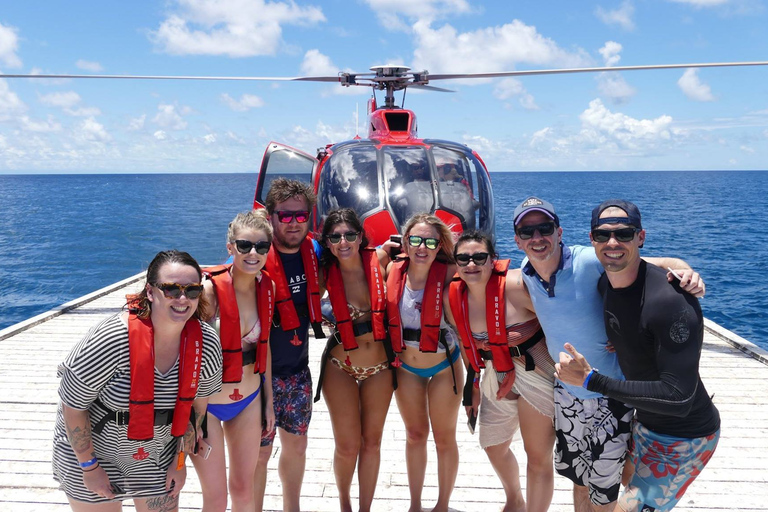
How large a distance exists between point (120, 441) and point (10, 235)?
133ft

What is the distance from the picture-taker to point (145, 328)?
224 cm

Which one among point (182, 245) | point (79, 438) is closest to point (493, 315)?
point (79, 438)

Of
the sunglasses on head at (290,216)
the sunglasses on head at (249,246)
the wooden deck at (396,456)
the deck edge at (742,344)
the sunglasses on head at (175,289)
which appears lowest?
the wooden deck at (396,456)

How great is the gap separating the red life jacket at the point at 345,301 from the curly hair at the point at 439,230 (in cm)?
27

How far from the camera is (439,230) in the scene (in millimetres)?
3199

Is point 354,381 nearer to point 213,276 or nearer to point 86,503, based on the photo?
point 213,276

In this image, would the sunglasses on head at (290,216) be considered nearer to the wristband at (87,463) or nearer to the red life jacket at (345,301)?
the red life jacket at (345,301)

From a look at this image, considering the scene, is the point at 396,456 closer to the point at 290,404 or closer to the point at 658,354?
the point at 290,404

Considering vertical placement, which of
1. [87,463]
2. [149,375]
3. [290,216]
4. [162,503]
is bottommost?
[162,503]

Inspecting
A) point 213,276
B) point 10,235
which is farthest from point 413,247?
point 10,235

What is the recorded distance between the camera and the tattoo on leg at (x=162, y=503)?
8.32ft

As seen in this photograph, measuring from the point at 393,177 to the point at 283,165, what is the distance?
1.49m

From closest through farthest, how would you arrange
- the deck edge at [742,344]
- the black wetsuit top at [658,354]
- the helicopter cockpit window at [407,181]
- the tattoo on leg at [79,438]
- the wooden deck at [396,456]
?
the black wetsuit top at [658,354] < the tattoo on leg at [79,438] < the wooden deck at [396,456] < the deck edge at [742,344] < the helicopter cockpit window at [407,181]

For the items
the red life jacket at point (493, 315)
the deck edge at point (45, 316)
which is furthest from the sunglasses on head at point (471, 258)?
the deck edge at point (45, 316)
